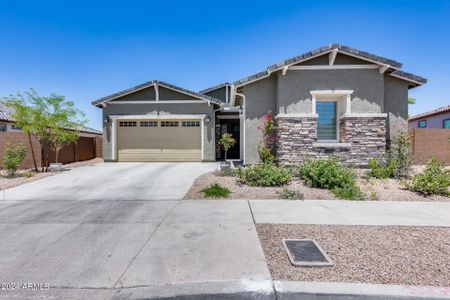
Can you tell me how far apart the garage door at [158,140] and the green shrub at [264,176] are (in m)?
6.93

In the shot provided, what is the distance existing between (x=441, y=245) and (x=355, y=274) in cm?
189

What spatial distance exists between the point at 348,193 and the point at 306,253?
400 centimetres

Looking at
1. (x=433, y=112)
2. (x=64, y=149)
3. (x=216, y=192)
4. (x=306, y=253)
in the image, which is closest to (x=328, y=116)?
(x=216, y=192)

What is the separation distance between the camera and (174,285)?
2758mm

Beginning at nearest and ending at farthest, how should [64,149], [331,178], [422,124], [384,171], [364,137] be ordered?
[331,178] → [384,171] → [364,137] → [64,149] → [422,124]

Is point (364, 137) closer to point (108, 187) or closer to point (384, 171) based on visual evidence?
point (384, 171)

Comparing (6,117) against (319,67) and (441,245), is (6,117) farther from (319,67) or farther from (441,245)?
(441,245)

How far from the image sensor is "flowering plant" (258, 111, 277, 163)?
9573mm

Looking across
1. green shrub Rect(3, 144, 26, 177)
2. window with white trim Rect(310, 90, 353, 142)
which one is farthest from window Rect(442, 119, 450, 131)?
green shrub Rect(3, 144, 26, 177)

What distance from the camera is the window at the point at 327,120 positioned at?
10.4 meters

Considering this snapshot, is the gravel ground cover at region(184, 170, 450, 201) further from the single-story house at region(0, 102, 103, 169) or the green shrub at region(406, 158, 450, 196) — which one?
the single-story house at region(0, 102, 103, 169)

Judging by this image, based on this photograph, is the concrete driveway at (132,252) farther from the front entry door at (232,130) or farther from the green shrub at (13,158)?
the front entry door at (232,130)

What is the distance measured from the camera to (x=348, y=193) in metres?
6.75

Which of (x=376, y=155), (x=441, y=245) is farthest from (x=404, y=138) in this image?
(x=441, y=245)
